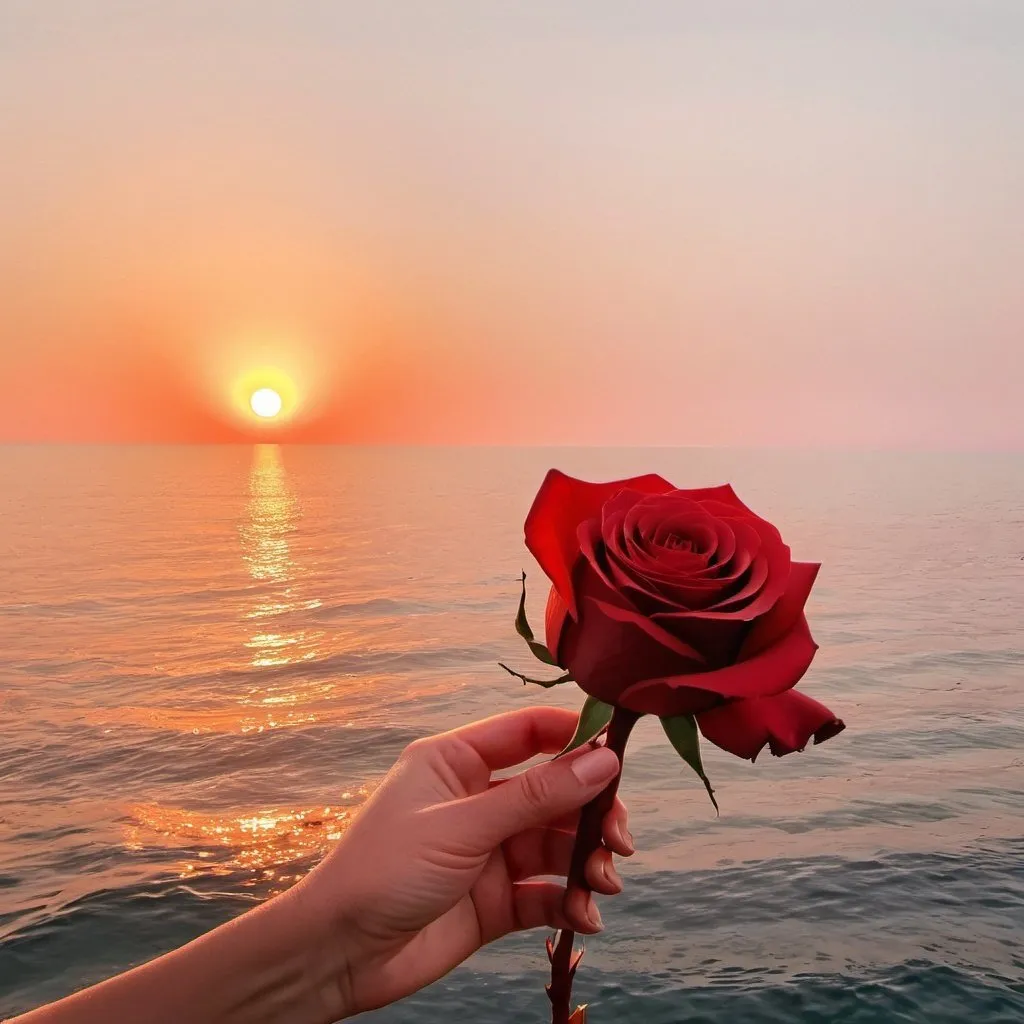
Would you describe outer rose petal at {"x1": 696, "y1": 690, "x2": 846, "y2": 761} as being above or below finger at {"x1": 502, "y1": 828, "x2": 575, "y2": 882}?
above

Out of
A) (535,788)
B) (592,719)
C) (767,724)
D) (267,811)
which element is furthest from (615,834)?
(267,811)

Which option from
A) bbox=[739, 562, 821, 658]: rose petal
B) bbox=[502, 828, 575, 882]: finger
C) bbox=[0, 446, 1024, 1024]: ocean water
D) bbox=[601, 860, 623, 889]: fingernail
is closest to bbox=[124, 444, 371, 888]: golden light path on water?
bbox=[0, 446, 1024, 1024]: ocean water

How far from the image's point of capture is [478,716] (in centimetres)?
1261

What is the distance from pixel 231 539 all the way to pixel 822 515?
33.2m

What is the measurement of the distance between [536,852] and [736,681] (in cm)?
161

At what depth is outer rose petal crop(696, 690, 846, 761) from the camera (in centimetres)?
191

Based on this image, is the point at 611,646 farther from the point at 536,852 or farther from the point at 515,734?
the point at 536,852

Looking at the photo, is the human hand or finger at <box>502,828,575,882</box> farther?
finger at <box>502,828,575,882</box>

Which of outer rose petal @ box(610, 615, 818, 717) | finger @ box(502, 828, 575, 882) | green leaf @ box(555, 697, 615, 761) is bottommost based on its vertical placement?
finger @ box(502, 828, 575, 882)

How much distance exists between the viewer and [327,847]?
7.83m

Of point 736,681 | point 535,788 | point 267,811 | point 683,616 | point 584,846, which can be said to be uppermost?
point 683,616

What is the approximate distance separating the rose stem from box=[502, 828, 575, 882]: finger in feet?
2.73

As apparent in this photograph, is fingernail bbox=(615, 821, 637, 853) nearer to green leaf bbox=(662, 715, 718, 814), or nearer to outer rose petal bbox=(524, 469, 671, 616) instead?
green leaf bbox=(662, 715, 718, 814)

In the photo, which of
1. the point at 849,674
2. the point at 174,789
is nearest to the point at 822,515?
the point at 849,674
